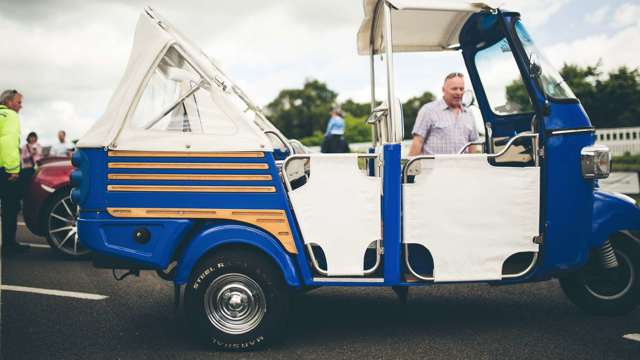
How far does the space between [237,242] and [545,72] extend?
2585 mm

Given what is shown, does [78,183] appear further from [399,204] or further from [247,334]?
[399,204]

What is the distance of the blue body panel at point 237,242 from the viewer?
385 centimetres

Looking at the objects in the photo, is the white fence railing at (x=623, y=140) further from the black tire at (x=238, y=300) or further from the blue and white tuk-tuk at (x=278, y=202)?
the black tire at (x=238, y=300)

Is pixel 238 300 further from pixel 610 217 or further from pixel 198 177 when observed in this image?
pixel 610 217

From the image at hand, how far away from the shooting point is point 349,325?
14.9 feet

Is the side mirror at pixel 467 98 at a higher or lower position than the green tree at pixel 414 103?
lower

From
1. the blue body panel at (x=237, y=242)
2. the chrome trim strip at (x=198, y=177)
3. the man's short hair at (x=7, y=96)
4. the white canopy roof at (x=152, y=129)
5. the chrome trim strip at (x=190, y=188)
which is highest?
the man's short hair at (x=7, y=96)

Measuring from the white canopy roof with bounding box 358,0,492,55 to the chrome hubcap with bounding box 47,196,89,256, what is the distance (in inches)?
167

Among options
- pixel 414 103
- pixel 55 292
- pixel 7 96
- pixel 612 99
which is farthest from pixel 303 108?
pixel 55 292

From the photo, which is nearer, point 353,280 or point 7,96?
point 353,280

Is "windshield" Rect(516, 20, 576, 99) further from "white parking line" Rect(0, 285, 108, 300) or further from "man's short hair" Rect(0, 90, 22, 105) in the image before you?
"man's short hair" Rect(0, 90, 22, 105)

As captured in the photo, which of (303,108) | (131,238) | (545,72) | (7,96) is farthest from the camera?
(303,108)

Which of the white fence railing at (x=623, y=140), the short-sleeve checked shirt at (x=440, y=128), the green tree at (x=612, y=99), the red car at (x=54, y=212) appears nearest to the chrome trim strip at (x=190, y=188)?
the short-sleeve checked shirt at (x=440, y=128)

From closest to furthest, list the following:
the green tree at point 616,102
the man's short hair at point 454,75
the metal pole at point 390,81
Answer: the metal pole at point 390,81
the man's short hair at point 454,75
the green tree at point 616,102
